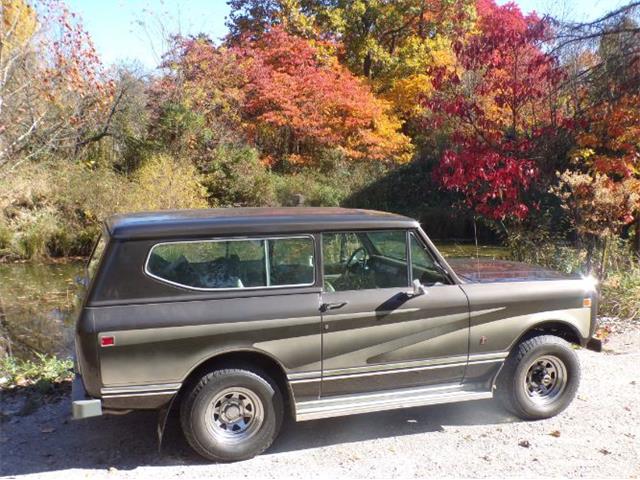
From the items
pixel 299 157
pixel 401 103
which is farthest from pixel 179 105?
pixel 401 103

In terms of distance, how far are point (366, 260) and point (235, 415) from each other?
152 cm

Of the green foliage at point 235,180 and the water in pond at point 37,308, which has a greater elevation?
the green foliage at point 235,180

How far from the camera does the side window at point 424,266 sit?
15.6 feet

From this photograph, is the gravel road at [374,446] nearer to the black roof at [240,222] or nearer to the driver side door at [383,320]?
the driver side door at [383,320]

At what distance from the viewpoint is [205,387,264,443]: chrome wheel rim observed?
4.19 meters

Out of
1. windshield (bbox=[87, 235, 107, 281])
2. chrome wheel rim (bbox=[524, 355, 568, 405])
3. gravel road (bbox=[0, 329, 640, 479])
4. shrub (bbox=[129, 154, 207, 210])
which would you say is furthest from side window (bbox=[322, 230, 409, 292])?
shrub (bbox=[129, 154, 207, 210])

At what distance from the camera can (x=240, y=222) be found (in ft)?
14.4

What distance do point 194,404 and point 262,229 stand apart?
4.17ft

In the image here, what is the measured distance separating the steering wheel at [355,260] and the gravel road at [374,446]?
1263mm

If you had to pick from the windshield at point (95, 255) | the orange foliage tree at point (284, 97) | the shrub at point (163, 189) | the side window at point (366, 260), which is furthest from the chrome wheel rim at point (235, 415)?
the orange foliage tree at point (284, 97)

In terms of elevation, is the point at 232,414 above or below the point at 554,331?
below

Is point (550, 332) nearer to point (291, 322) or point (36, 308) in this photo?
point (291, 322)

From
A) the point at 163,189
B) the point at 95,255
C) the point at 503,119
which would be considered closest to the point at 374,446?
the point at 95,255

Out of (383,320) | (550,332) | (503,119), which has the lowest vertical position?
(550,332)
